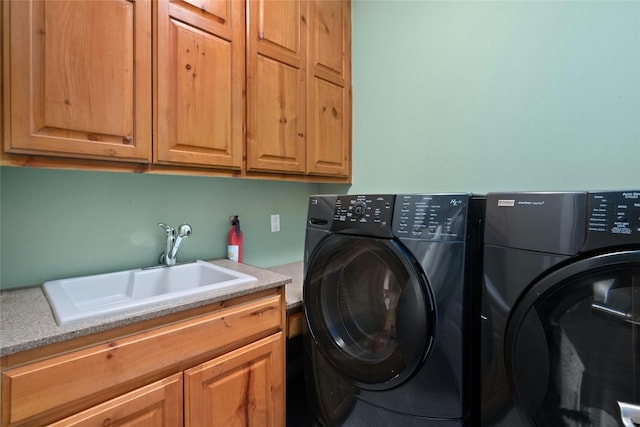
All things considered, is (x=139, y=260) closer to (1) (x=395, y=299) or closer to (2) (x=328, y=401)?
(2) (x=328, y=401)

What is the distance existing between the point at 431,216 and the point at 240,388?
3.24 feet

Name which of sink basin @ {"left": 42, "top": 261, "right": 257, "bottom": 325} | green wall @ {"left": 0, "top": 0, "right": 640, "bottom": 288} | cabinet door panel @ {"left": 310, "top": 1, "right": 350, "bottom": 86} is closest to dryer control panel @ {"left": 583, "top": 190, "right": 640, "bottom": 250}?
green wall @ {"left": 0, "top": 0, "right": 640, "bottom": 288}

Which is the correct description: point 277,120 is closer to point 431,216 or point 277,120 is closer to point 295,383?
point 431,216

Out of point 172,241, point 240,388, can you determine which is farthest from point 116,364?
point 172,241

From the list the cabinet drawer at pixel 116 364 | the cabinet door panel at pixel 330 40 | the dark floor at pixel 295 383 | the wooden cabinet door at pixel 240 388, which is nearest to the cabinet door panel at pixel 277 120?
the cabinet door panel at pixel 330 40

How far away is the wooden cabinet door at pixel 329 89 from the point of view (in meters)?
1.84

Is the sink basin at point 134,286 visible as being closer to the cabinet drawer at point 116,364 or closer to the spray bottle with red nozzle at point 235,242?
the cabinet drawer at point 116,364

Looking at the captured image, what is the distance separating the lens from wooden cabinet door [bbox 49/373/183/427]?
33.3 inches

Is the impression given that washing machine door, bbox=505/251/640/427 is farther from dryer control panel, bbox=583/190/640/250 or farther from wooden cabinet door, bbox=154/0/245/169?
wooden cabinet door, bbox=154/0/245/169

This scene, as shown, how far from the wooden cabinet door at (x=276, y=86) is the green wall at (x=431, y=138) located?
369 mm

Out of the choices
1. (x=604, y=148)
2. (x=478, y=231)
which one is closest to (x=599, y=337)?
(x=478, y=231)

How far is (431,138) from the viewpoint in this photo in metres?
1.77

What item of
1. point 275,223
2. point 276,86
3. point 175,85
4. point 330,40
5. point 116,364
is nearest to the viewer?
point 116,364

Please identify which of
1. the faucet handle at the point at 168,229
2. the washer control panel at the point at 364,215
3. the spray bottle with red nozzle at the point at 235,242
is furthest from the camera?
the spray bottle with red nozzle at the point at 235,242
